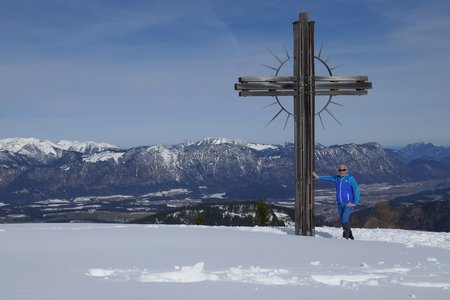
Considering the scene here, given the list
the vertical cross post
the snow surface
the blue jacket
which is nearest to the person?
the blue jacket

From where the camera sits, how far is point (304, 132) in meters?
13.6

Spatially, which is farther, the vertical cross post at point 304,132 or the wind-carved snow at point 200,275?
the vertical cross post at point 304,132

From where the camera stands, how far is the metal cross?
13562 millimetres

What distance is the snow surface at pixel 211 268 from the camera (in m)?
5.54

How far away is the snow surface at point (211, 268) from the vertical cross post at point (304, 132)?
3.20 m

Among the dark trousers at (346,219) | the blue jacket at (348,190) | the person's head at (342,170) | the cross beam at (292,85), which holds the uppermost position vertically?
the cross beam at (292,85)

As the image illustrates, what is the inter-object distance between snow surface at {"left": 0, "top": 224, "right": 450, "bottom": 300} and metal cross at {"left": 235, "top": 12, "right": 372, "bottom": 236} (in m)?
3.23

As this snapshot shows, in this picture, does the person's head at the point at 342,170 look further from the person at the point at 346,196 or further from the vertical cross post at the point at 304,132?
the vertical cross post at the point at 304,132

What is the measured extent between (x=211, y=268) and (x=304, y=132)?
24.0 feet

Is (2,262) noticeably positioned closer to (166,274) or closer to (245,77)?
(166,274)

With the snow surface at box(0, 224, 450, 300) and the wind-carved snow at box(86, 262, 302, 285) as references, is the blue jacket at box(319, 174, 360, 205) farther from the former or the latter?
the wind-carved snow at box(86, 262, 302, 285)

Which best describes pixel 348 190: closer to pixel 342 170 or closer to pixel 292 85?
pixel 342 170

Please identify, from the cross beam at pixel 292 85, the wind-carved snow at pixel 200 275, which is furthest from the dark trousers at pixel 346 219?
the wind-carved snow at pixel 200 275

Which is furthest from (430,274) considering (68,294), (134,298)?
(68,294)
